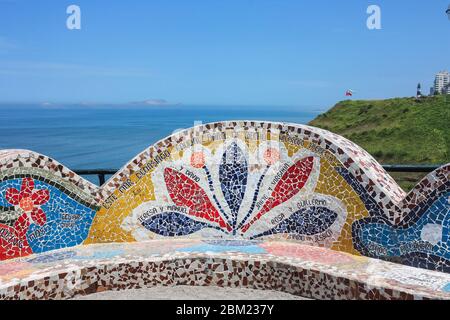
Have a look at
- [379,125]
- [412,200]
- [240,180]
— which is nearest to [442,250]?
[412,200]

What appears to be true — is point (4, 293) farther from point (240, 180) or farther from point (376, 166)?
point (376, 166)

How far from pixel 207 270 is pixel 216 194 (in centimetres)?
76

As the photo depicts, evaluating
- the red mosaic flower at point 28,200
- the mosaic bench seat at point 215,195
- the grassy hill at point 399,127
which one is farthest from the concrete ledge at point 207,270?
the grassy hill at point 399,127

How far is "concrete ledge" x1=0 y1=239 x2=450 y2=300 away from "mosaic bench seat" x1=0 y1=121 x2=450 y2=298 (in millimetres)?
136

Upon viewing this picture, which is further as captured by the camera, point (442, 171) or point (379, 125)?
point (379, 125)

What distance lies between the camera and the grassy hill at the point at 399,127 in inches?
1464

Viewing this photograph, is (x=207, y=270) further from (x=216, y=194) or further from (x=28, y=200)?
(x=28, y=200)

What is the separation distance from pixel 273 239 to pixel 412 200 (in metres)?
1.22

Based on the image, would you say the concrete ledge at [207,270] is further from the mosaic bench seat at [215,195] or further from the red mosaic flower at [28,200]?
the red mosaic flower at [28,200]

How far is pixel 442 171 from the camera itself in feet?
12.4

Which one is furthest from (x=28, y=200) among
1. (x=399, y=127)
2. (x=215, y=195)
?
(x=399, y=127)

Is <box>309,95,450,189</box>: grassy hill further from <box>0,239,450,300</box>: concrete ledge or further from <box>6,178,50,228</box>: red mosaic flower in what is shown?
<box>6,178,50,228</box>: red mosaic flower

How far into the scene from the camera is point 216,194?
4656 millimetres

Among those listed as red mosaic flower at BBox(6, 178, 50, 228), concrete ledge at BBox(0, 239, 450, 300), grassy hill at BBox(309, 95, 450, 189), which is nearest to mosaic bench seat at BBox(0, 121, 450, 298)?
red mosaic flower at BBox(6, 178, 50, 228)
